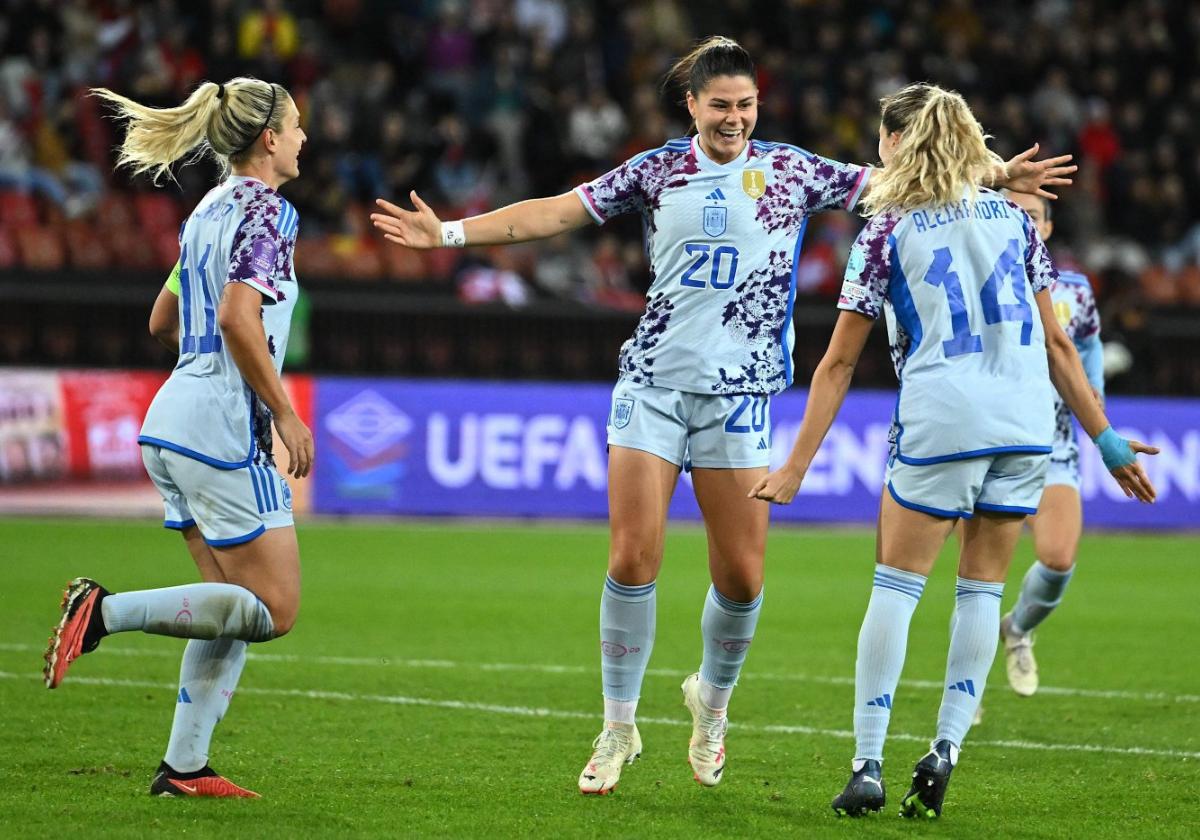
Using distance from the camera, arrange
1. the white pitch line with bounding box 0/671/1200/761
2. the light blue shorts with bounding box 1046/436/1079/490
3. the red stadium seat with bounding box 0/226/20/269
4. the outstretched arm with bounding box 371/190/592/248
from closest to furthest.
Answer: the outstretched arm with bounding box 371/190/592/248
the white pitch line with bounding box 0/671/1200/761
the light blue shorts with bounding box 1046/436/1079/490
the red stadium seat with bounding box 0/226/20/269

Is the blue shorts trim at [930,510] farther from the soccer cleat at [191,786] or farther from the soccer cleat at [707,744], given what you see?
the soccer cleat at [191,786]

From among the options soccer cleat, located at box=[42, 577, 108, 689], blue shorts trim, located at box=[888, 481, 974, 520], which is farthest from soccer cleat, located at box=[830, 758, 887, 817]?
soccer cleat, located at box=[42, 577, 108, 689]

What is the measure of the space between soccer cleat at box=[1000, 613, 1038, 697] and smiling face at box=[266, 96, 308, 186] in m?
4.25

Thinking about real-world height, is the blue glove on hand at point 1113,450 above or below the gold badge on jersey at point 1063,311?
below

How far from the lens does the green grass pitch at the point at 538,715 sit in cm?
532

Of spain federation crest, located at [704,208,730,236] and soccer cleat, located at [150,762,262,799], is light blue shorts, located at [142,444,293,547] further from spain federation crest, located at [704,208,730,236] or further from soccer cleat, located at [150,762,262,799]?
spain federation crest, located at [704,208,730,236]

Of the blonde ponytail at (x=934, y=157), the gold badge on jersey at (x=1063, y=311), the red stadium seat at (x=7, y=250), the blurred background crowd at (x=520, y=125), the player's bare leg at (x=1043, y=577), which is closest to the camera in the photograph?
the blonde ponytail at (x=934, y=157)

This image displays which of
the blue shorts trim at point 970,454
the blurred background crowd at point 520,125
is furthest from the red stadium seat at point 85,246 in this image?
the blue shorts trim at point 970,454

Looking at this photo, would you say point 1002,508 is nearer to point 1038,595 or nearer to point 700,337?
point 700,337

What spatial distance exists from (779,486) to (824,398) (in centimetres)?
31

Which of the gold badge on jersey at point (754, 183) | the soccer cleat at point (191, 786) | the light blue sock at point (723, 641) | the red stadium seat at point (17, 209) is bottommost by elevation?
the soccer cleat at point (191, 786)

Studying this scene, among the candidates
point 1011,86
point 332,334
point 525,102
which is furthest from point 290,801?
point 1011,86

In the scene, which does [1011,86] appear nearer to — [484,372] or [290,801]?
[484,372]

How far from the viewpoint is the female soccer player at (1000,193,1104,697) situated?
7.77 metres
